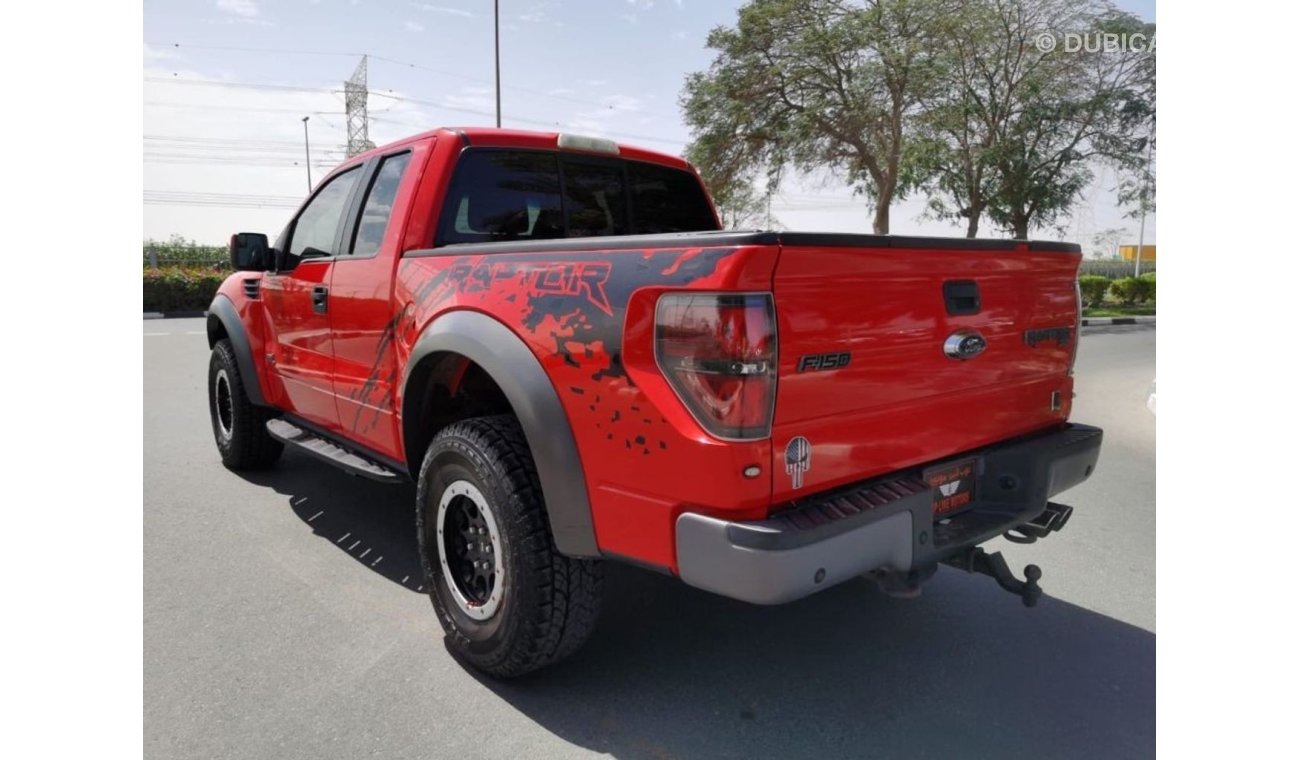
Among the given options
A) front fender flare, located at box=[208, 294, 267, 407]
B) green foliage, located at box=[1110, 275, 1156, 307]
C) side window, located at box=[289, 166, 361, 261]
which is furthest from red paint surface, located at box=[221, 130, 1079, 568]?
green foliage, located at box=[1110, 275, 1156, 307]

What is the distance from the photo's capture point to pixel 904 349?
8.42 feet

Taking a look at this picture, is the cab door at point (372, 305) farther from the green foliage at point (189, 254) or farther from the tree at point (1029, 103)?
the green foliage at point (189, 254)

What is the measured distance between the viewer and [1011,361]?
118 inches

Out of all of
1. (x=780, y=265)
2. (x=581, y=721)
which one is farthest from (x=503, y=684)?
(x=780, y=265)

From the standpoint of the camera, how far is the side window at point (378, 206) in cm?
379

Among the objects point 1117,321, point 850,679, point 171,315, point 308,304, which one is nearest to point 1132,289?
point 1117,321

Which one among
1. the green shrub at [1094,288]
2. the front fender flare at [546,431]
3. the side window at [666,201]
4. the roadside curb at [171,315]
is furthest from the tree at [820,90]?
the front fender flare at [546,431]

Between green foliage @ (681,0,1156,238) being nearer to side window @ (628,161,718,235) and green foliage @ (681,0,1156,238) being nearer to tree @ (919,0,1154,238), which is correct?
tree @ (919,0,1154,238)

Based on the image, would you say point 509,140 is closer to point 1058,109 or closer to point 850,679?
point 850,679

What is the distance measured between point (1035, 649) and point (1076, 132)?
65.7 ft

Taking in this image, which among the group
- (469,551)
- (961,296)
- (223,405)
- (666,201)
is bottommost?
(469,551)

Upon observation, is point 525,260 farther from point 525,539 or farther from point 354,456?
point 354,456

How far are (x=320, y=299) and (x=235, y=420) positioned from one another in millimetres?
1852

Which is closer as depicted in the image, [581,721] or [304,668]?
[581,721]
